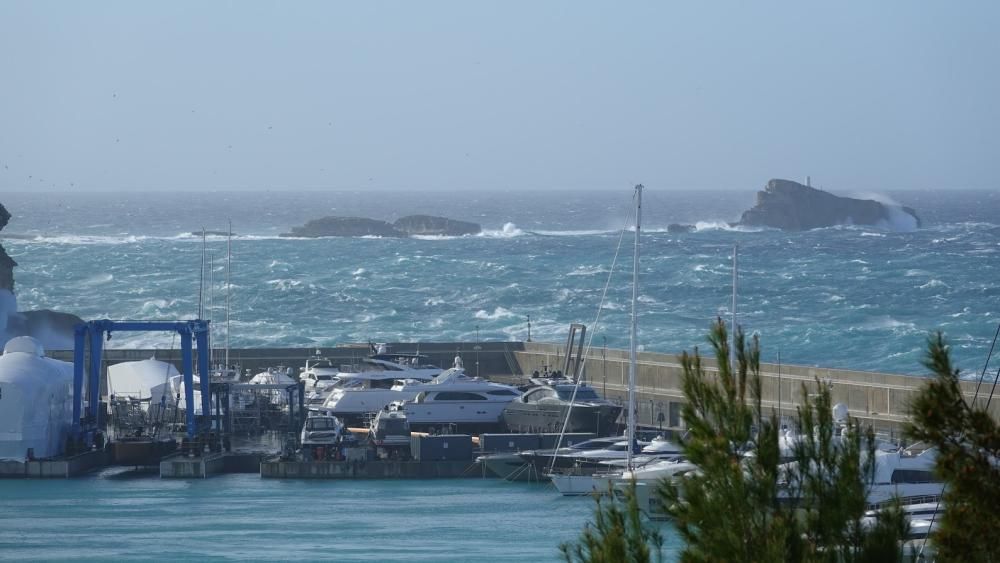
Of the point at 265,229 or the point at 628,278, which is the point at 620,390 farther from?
the point at 265,229

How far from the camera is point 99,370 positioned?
40594 mm

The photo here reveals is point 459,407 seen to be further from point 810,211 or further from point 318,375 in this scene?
point 810,211

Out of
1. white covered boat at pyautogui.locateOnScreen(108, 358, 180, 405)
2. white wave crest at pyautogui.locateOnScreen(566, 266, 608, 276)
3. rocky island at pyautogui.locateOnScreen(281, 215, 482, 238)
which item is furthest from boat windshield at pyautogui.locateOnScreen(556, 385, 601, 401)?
rocky island at pyautogui.locateOnScreen(281, 215, 482, 238)

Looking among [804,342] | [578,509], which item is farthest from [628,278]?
[578,509]

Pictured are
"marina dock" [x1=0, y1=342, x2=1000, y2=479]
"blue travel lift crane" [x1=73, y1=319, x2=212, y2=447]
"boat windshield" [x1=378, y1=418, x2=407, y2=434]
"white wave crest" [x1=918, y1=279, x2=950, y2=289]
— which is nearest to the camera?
"marina dock" [x1=0, y1=342, x2=1000, y2=479]

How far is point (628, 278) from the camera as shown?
100562 millimetres

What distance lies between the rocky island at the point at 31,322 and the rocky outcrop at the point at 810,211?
98473 millimetres

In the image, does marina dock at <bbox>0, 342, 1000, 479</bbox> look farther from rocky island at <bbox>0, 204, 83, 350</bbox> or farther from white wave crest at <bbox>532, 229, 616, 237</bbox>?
white wave crest at <bbox>532, 229, 616, 237</bbox>

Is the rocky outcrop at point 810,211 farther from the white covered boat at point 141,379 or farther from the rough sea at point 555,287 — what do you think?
the white covered boat at point 141,379

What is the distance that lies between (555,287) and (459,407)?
53.3 metres

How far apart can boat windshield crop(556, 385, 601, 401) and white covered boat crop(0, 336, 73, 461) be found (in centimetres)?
1153

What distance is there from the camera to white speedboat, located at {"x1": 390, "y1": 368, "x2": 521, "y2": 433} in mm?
40594

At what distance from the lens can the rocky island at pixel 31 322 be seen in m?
63.3

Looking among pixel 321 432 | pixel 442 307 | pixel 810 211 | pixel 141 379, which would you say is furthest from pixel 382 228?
pixel 321 432
